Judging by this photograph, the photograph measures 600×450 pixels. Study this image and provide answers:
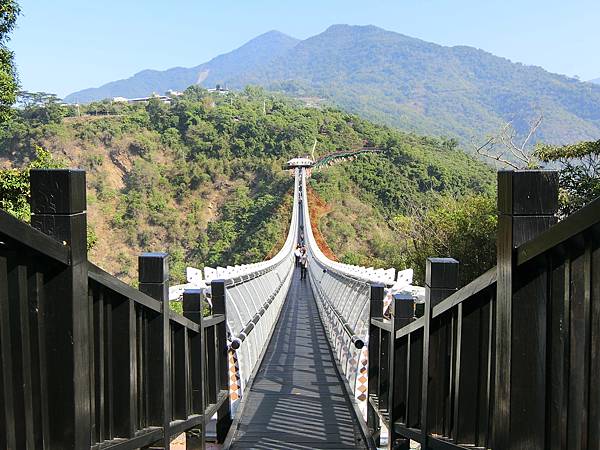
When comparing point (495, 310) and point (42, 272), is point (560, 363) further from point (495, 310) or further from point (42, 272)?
point (42, 272)

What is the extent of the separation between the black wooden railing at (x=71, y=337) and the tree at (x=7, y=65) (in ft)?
29.4

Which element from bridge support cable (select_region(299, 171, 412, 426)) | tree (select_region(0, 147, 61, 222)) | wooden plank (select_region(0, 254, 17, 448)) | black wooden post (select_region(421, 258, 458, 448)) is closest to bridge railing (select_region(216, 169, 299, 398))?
bridge support cable (select_region(299, 171, 412, 426))

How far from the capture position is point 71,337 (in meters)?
1.78

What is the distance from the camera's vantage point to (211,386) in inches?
147

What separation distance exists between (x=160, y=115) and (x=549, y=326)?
67.2m

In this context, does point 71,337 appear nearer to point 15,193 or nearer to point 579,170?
point 15,193

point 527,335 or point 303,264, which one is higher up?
point 527,335

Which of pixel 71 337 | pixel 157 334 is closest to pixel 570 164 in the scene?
pixel 157 334

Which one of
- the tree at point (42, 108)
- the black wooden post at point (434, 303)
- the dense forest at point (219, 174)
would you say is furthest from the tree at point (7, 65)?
the tree at point (42, 108)

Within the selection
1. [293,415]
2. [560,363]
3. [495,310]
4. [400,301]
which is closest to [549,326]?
[560,363]

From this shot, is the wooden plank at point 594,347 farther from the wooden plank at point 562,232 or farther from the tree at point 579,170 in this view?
the tree at point 579,170

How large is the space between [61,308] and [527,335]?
119cm

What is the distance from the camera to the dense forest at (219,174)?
43625 millimetres

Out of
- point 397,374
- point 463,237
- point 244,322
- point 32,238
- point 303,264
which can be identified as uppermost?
point 32,238
